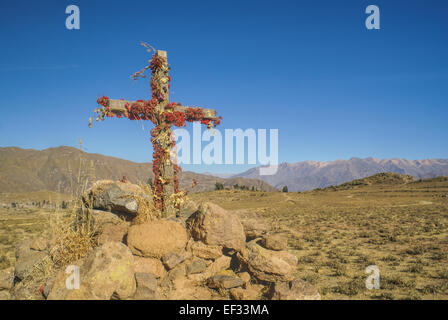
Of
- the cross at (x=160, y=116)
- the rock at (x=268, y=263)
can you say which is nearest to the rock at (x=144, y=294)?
the rock at (x=268, y=263)

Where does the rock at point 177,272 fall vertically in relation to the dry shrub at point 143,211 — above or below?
below

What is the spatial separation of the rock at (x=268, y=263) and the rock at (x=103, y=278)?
241 cm

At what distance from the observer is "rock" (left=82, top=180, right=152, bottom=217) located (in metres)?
5.86

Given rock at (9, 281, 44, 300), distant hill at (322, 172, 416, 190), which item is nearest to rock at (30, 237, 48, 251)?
rock at (9, 281, 44, 300)

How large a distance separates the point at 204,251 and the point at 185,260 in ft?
1.45

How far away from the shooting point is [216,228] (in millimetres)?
5836

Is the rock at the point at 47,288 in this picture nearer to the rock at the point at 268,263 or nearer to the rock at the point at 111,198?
the rock at the point at 111,198

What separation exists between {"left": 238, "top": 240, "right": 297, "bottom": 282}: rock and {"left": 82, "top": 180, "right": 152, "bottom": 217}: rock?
8.88 ft

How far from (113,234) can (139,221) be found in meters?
0.59

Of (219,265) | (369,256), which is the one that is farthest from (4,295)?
(369,256)

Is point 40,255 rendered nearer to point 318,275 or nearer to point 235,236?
point 235,236

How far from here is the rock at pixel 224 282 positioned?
5465 millimetres
